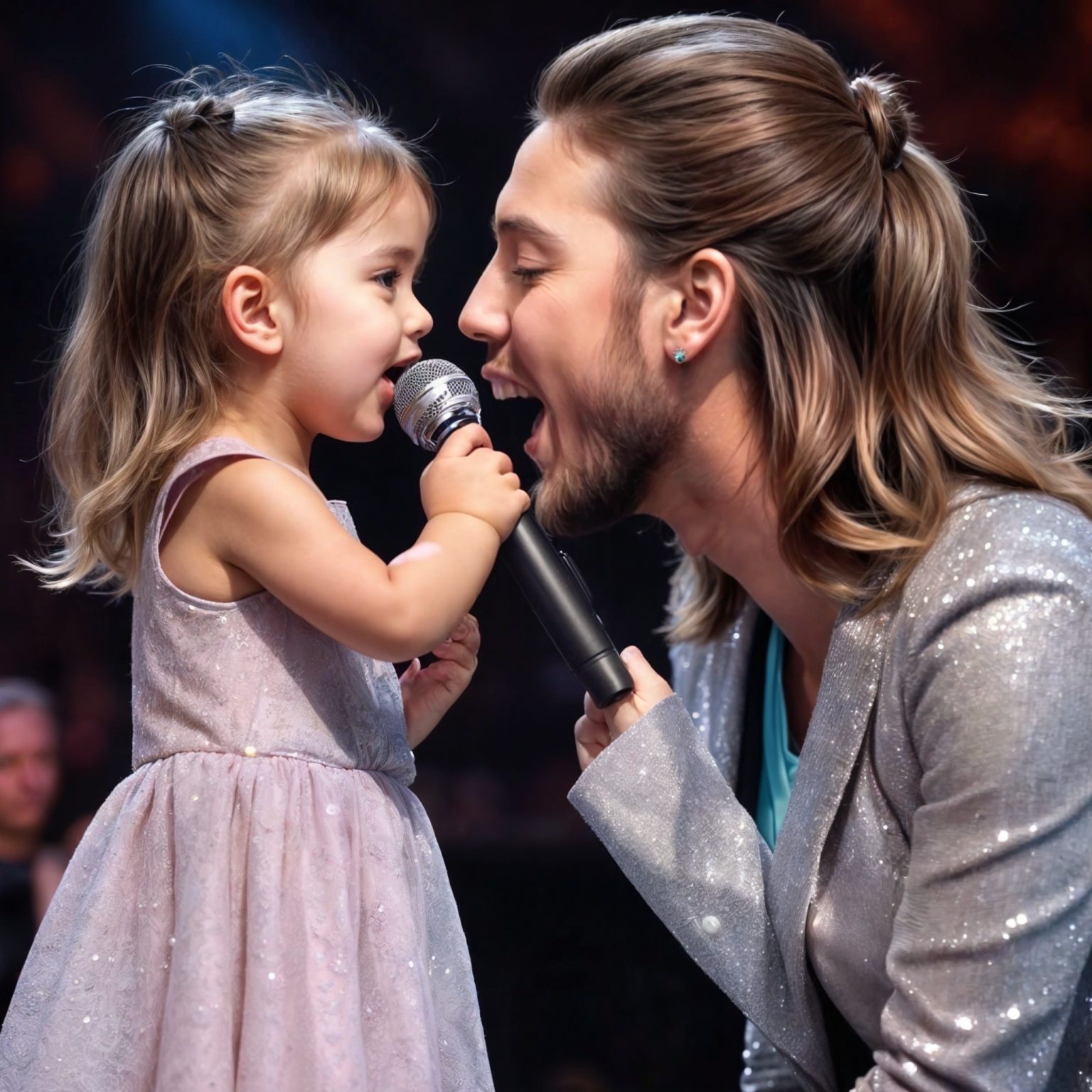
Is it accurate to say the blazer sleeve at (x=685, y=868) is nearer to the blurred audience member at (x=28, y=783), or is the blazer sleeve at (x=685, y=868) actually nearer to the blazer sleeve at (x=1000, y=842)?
the blazer sleeve at (x=1000, y=842)

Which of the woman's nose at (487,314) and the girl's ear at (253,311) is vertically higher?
the girl's ear at (253,311)

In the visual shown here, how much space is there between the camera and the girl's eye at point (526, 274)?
1.38 metres

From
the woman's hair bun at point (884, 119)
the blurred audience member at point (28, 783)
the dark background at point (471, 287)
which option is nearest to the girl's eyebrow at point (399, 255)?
the woman's hair bun at point (884, 119)

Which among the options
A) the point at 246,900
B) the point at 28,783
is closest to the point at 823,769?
the point at 246,900

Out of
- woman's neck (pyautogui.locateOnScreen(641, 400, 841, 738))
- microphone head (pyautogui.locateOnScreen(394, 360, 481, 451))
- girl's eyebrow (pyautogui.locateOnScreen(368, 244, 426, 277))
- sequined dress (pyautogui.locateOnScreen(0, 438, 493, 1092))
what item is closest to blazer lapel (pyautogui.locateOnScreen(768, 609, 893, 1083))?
woman's neck (pyautogui.locateOnScreen(641, 400, 841, 738))

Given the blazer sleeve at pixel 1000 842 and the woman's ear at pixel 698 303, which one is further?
the woman's ear at pixel 698 303

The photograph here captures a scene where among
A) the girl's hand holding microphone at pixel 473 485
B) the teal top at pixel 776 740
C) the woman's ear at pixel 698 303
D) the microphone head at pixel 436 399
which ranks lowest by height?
the teal top at pixel 776 740

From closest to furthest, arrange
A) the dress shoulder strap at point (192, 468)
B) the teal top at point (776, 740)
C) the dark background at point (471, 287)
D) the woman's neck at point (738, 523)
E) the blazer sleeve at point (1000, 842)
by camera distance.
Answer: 1. the blazer sleeve at point (1000, 842)
2. the dress shoulder strap at point (192, 468)
3. the woman's neck at point (738, 523)
4. the teal top at point (776, 740)
5. the dark background at point (471, 287)

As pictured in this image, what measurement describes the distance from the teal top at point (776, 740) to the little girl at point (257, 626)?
1.40 ft

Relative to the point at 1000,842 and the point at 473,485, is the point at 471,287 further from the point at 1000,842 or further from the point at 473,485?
the point at 1000,842

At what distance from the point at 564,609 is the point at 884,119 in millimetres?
602

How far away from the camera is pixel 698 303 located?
1352 mm

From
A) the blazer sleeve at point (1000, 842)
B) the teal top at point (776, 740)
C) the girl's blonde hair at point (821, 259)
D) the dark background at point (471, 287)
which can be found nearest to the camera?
the blazer sleeve at point (1000, 842)

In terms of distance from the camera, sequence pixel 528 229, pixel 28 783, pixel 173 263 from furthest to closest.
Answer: pixel 28 783 < pixel 528 229 < pixel 173 263
